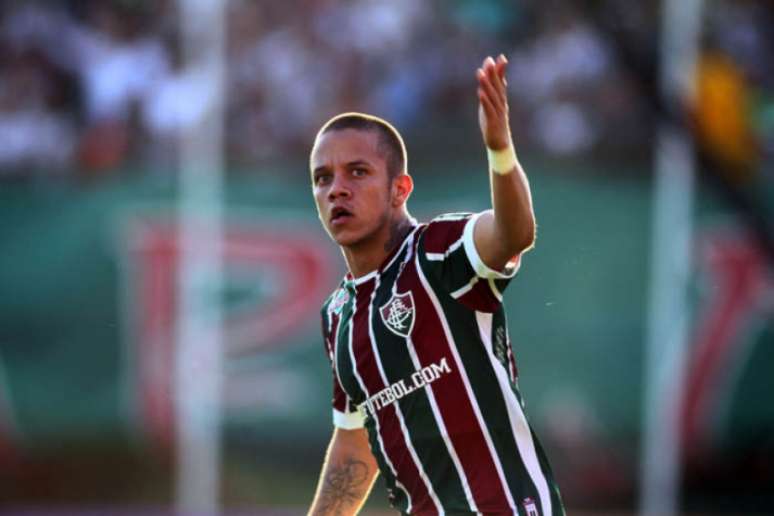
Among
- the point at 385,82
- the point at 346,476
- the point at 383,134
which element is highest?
the point at 385,82

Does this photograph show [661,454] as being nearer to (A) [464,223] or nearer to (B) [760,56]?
(B) [760,56]

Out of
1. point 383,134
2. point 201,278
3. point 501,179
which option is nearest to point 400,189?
point 383,134

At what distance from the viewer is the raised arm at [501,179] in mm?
3857

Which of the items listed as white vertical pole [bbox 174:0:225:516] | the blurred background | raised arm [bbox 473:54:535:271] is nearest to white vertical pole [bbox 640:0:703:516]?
the blurred background

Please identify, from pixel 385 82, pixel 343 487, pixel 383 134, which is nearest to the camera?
pixel 383 134

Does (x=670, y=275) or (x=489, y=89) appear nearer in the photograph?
(x=489, y=89)

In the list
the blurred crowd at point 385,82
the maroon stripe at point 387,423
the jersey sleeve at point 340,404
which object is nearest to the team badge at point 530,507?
the maroon stripe at point 387,423

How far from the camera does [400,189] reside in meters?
4.56

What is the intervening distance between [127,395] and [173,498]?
102cm

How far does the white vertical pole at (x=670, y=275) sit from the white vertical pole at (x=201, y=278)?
388 centimetres

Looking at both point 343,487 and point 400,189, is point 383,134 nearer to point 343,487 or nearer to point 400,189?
point 400,189

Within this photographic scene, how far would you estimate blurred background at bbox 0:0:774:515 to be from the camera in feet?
39.2

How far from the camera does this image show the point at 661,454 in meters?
11.8

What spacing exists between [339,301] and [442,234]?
0.61m
